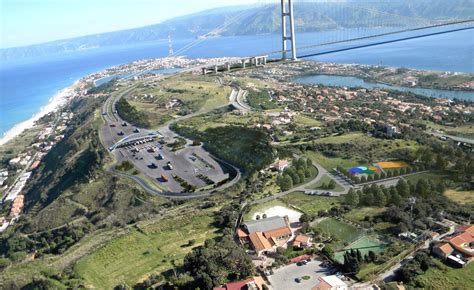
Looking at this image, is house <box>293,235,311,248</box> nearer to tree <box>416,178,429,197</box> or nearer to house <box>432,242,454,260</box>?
house <box>432,242,454,260</box>

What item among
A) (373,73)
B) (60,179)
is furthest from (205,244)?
(373,73)

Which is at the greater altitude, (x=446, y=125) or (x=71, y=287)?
(x=71, y=287)

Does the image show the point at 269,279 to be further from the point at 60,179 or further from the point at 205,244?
the point at 60,179

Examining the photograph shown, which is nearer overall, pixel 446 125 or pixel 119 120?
pixel 446 125

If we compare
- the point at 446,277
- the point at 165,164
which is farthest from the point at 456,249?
the point at 165,164

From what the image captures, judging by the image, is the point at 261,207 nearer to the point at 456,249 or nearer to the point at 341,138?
the point at 456,249

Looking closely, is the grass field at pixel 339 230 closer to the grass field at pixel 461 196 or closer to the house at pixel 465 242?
the house at pixel 465 242
